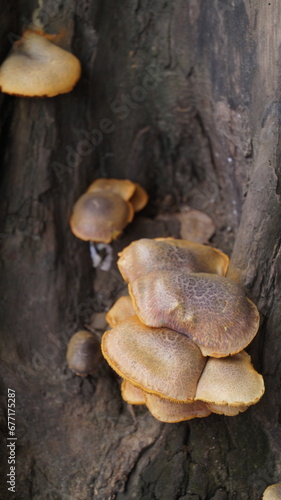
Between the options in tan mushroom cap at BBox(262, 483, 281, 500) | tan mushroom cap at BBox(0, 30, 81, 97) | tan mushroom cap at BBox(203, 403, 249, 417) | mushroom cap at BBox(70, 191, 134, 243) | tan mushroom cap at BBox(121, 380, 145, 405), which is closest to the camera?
tan mushroom cap at BBox(203, 403, 249, 417)

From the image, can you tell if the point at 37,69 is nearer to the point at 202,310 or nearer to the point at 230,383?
the point at 202,310

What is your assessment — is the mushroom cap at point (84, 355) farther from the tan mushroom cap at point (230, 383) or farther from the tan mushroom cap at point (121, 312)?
the tan mushroom cap at point (230, 383)

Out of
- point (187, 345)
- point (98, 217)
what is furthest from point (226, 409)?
point (98, 217)

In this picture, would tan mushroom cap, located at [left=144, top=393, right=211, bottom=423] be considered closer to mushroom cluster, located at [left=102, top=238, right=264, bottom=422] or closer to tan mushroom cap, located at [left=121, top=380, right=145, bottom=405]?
mushroom cluster, located at [left=102, top=238, right=264, bottom=422]

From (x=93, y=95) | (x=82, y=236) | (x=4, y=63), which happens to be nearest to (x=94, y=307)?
(x=82, y=236)


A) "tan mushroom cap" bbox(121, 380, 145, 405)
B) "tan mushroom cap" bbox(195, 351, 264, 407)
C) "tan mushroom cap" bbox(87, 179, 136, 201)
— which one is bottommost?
"tan mushroom cap" bbox(121, 380, 145, 405)

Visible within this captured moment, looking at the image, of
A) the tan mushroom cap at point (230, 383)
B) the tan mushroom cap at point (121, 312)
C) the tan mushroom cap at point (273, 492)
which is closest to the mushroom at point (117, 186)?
the tan mushroom cap at point (121, 312)

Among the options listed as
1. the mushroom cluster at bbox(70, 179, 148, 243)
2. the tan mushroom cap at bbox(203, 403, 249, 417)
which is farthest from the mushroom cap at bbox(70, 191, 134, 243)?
the tan mushroom cap at bbox(203, 403, 249, 417)

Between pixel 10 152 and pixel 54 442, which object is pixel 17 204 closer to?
pixel 10 152
